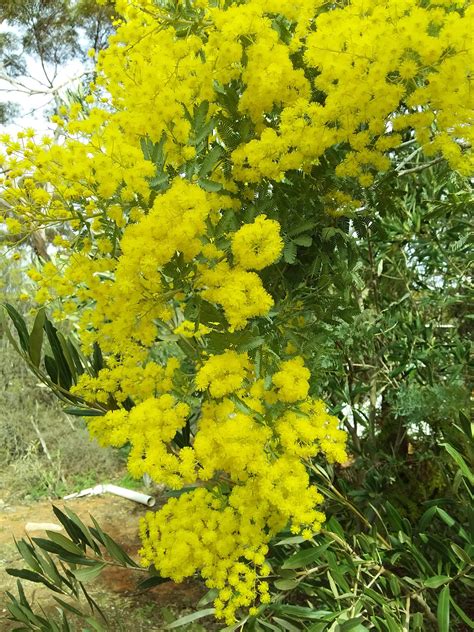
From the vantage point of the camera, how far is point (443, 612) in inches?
55.7

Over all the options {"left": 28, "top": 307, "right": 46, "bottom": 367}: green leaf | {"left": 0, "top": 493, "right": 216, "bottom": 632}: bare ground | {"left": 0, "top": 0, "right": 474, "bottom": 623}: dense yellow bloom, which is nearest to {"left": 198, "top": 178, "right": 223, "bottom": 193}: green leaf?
{"left": 0, "top": 0, "right": 474, "bottom": 623}: dense yellow bloom

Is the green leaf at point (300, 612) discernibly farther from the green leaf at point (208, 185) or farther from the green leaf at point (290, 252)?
the green leaf at point (208, 185)

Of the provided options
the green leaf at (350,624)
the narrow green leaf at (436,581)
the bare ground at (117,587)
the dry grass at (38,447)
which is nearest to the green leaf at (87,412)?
the green leaf at (350,624)

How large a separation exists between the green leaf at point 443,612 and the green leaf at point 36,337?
1170 mm

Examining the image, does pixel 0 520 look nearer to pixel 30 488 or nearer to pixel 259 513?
pixel 30 488

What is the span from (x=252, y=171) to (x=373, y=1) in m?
0.43

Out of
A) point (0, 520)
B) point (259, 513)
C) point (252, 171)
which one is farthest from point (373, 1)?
point (0, 520)

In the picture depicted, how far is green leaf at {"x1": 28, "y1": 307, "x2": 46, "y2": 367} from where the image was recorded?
1.38 metres

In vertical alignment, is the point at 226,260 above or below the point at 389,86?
below

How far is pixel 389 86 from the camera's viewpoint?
3.76 feet

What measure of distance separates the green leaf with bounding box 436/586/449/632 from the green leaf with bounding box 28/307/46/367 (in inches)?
46.0

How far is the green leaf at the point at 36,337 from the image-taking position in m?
1.38

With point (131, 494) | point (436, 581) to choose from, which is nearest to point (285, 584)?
point (436, 581)

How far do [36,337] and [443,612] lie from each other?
120 cm
